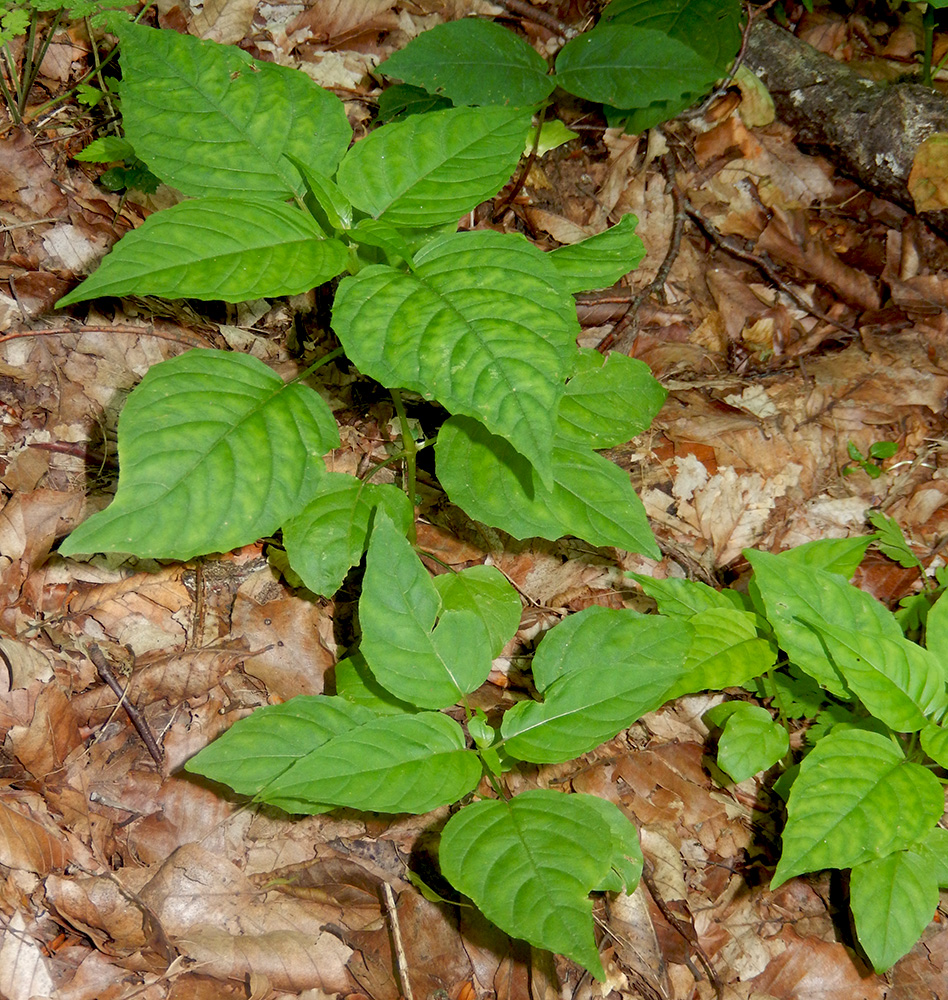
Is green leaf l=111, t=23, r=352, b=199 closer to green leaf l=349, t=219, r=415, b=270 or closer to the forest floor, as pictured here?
green leaf l=349, t=219, r=415, b=270

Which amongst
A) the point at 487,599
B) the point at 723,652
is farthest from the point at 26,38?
the point at 723,652

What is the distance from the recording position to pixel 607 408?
7.73 ft

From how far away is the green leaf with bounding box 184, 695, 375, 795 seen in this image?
1991 mm

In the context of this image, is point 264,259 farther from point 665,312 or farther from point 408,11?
point 408,11

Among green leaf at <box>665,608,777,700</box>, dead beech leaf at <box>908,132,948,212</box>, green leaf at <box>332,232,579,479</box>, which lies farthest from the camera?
dead beech leaf at <box>908,132,948,212</box>

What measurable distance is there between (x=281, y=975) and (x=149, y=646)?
3.33 feet

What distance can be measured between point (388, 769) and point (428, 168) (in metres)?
1.41

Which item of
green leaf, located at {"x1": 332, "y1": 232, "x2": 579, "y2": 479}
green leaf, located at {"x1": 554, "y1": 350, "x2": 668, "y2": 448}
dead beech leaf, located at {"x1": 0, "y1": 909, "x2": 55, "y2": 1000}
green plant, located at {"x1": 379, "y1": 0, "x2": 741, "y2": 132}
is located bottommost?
dead beech leaf, located at {"x1": 0, "y1": 909, "x2": 55, "y2": 1000}

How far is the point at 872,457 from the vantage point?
11.3ft

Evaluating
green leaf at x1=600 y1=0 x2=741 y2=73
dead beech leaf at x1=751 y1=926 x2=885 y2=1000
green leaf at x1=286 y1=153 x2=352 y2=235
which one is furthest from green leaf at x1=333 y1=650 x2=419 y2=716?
green leaf at x1=600 y1=0 x2=741 y2=73

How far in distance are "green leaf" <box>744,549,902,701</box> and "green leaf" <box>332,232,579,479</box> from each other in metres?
0.93

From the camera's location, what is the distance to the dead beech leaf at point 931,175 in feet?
12.7

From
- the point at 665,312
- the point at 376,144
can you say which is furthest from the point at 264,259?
the point at 665,312

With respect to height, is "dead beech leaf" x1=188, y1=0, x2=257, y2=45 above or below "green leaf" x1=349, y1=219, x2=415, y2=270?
above
